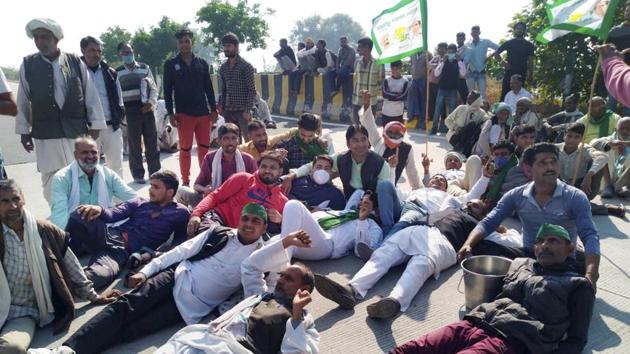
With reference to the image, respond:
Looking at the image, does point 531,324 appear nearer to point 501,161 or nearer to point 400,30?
point 501,161

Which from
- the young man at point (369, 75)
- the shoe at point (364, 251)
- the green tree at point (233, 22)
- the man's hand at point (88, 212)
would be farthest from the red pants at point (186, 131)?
the green tree at point (233, 22)

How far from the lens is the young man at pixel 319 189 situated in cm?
559

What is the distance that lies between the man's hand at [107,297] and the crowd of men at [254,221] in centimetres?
2

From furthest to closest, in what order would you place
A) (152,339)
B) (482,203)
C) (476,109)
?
1. (476,109)
2. (482,203)
3. (152,339)

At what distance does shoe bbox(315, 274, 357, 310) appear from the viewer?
3595 millimetres

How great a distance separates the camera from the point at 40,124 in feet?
17.4

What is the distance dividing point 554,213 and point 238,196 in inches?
111

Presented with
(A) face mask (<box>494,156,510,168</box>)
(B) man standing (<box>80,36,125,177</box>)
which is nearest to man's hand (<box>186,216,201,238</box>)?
(B) man standing (<box>80,36,125,177</box>)

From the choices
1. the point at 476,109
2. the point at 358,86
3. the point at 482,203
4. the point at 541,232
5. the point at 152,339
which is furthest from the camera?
the point at 358,86

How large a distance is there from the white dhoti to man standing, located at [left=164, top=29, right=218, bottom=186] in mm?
3837

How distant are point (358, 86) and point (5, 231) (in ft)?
24.9

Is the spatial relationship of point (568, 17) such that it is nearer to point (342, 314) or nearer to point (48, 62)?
point (342, 314)

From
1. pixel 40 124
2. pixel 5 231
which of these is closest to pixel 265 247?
pixel 5 231

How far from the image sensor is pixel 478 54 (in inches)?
472
